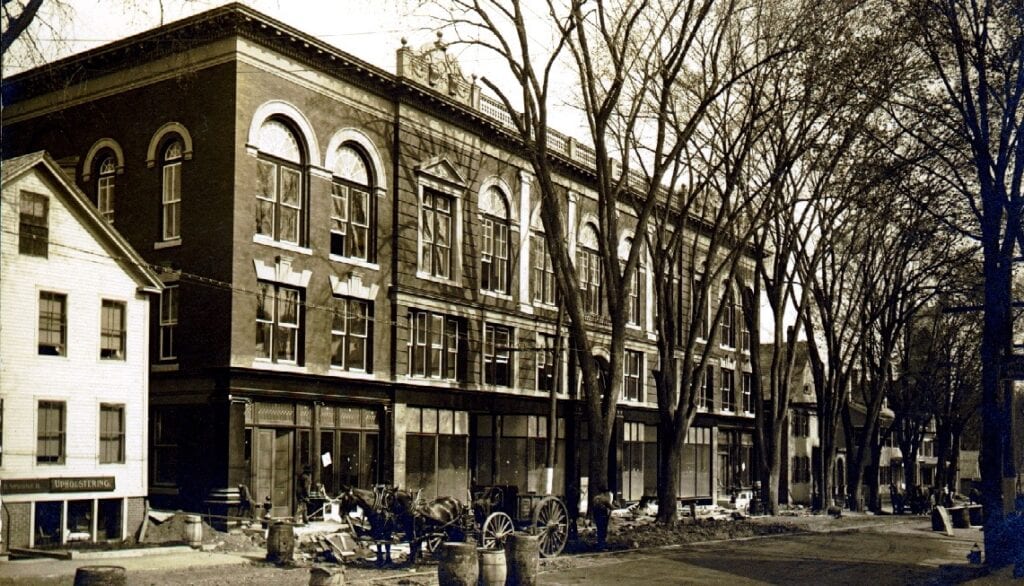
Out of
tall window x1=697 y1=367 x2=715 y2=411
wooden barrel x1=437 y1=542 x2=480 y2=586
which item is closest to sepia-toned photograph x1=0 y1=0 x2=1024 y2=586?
wooden barrel x1=437 y1=542 x2=480 y2=586

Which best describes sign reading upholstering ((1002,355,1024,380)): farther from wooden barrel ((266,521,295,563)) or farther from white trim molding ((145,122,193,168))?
white trim molding ((145,122,193,168))

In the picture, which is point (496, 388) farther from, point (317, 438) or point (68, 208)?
point (68, 208)

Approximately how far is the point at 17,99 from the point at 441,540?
2039cm

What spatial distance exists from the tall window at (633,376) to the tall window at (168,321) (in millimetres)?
24269

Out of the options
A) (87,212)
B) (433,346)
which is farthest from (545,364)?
(87,212)

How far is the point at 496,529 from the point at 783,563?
722 cm

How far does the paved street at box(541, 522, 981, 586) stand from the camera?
67.2ft

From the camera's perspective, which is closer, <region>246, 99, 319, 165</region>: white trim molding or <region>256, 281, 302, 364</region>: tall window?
<region>246, 99, 319, 165</region>: white trim molding

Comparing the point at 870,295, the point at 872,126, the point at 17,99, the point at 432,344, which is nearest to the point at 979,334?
the point at 870,295

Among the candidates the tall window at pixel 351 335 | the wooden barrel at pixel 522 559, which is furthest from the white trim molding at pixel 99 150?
the wooden barrel at pixel 522 559

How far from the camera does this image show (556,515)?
906 inches

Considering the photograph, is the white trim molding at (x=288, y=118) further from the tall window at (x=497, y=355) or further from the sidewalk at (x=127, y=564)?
the sidewalk at (x=127, y=564)

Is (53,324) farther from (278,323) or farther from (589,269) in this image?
(589,269)

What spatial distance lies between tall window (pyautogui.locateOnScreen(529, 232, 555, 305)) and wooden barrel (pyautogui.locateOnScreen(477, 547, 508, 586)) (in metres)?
25.2
